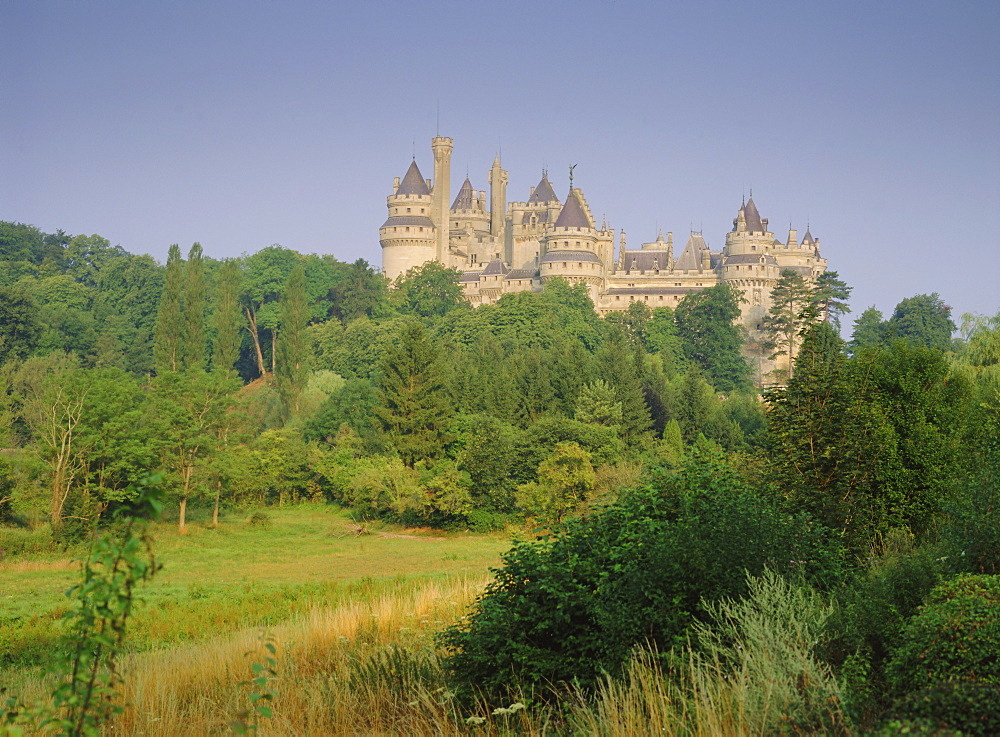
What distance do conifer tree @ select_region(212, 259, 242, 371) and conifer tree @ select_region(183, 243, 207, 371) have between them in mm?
1555

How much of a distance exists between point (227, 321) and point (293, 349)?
6.07 m

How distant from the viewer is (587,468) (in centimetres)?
3903

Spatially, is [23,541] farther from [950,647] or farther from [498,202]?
[498,202]

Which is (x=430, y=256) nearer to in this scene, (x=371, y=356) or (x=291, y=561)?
(x=371, y=356)

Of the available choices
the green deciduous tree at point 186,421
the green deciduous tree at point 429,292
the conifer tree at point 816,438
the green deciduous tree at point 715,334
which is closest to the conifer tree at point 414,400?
the green deciduous tree at point 186,421

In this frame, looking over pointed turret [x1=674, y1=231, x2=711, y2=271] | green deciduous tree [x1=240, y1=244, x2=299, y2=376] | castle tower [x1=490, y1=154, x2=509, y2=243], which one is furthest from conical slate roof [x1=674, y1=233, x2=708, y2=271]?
green deciduous tree [x1=240, y1=244, x2=299, y2=376]

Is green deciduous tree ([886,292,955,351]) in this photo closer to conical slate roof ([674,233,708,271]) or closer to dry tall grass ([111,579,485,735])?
conical slate roof ([674,233,708,271])

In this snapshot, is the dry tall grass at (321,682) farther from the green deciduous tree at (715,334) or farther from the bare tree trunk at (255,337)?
the bare tree trunk at (255,337)

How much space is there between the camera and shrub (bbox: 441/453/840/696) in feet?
26.9

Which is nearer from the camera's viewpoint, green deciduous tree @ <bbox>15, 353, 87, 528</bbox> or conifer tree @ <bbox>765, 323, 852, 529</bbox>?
conifer tree @ <bbox>765, 323, 852, 529</bbox>

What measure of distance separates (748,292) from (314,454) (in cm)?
4680

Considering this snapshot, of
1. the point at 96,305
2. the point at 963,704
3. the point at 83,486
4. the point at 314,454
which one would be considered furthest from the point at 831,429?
the point at 96,305

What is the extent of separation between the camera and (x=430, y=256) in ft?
293

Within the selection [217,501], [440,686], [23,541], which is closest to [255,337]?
[217,501]
